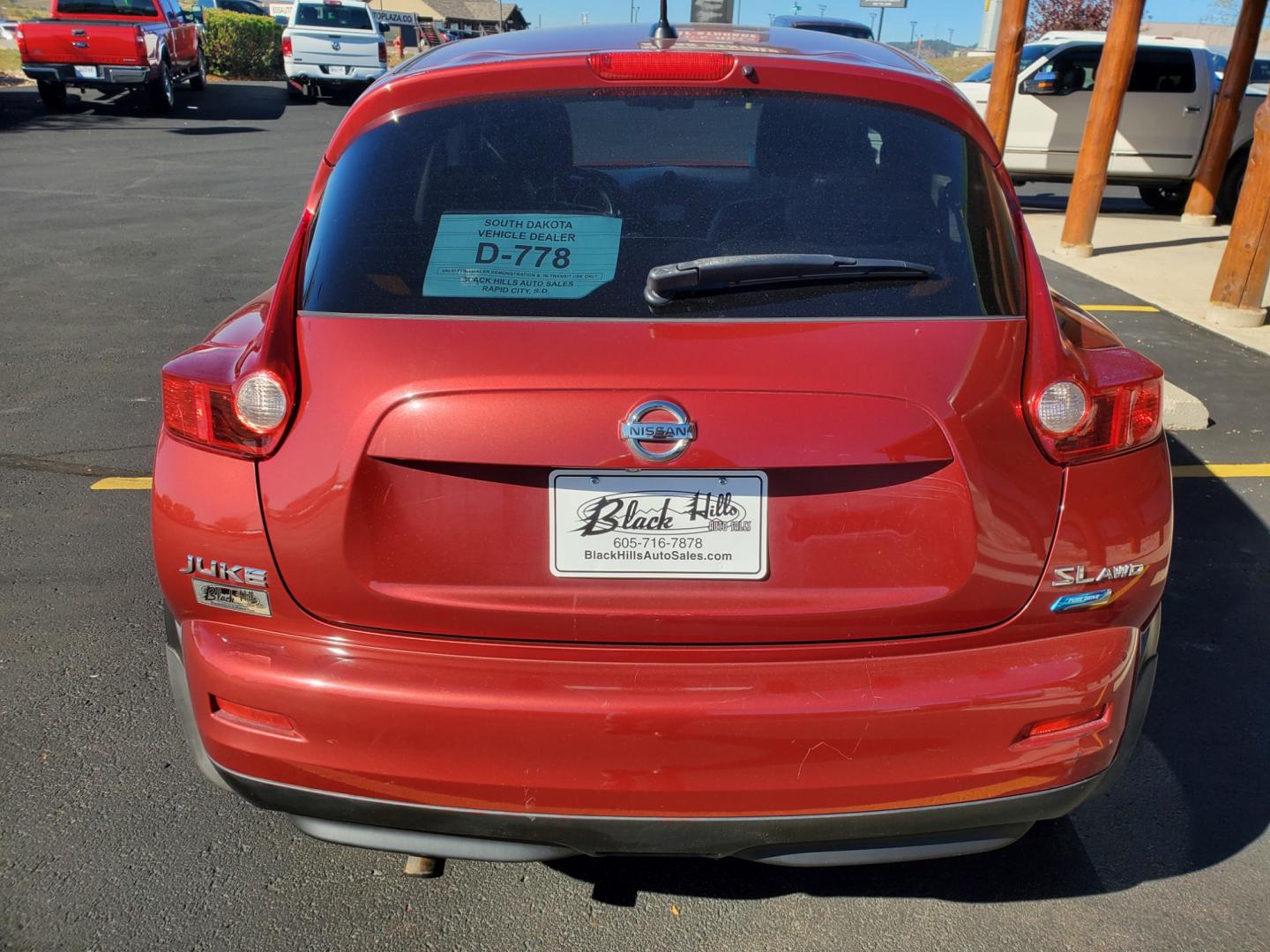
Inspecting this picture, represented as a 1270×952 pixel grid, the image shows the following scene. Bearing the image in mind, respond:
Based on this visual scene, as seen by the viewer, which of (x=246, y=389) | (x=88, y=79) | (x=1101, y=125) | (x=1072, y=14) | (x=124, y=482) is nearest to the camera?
(x=246, y=389)

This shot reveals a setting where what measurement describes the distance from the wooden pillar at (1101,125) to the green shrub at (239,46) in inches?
1068

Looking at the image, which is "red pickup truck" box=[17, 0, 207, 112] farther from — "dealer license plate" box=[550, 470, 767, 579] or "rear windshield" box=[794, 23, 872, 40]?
"dealer license plate" box=[550, 470, 767, 579]

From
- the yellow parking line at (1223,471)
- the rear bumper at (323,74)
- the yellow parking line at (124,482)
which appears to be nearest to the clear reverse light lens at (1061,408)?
the yellow parking line at (1223,471)

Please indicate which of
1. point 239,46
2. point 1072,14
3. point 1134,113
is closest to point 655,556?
point 1134,113

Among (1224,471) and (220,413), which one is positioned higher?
(220,413)

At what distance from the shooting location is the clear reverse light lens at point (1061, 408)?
211cm

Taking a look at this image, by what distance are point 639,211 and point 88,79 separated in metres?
20.1

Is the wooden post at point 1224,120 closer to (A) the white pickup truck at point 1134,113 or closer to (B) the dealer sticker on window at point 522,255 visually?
(A) the white pickup truck at point 1134,113

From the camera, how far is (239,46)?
3306cm

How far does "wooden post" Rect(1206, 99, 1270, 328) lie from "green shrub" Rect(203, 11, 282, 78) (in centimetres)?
2982

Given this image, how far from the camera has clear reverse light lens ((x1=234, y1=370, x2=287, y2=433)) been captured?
2076 mm

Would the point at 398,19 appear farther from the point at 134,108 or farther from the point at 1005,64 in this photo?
the point at 1005,64

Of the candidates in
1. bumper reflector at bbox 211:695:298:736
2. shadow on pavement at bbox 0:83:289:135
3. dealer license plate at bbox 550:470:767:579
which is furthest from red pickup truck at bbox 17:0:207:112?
dealer license plate at bbox 550:470:767:579

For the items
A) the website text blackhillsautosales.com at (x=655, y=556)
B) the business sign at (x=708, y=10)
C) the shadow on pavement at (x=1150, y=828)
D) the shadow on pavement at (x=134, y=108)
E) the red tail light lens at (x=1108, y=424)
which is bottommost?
the shadow on pavement at (x=134, y=108)
